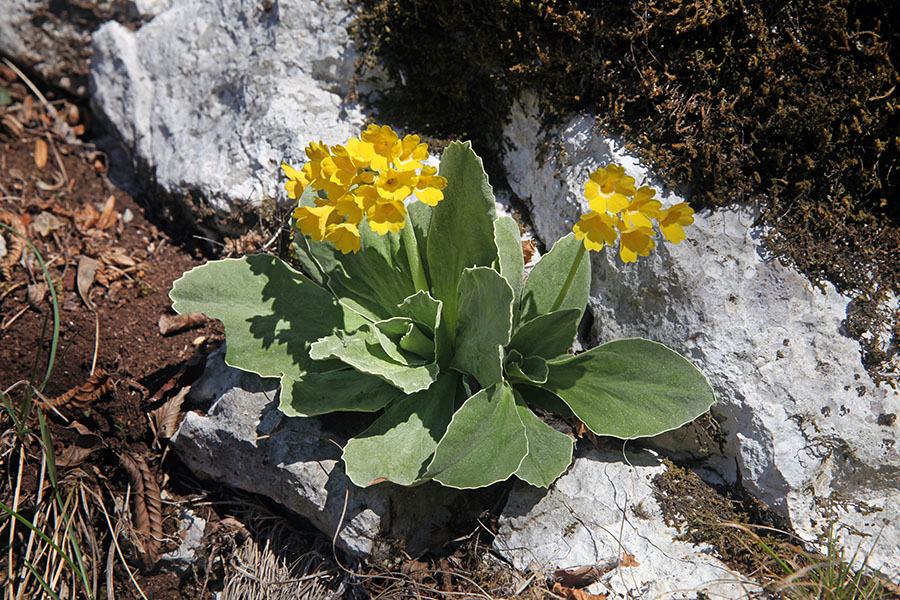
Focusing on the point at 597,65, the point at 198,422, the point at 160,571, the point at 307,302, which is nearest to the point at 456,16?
the point at 597,65

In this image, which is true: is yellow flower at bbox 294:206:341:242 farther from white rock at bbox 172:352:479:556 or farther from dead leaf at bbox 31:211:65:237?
dead leaf at bbox 31:211:65:237

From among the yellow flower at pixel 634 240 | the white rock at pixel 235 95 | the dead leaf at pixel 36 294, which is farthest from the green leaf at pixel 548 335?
the dead leaf at pixel 36 294

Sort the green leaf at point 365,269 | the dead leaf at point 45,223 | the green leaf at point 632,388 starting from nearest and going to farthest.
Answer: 1. the green leaf at point 632,388
2. the green leaf at point 365,269
3. the dead leaf at point 45,223

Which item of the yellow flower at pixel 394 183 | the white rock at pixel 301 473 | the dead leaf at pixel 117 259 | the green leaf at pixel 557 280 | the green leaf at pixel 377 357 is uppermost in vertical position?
the yellow flower at pixel 394 183

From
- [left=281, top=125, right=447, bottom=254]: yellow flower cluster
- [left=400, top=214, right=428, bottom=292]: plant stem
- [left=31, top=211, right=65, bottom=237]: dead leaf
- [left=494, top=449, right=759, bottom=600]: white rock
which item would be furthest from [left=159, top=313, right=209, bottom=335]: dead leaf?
[left=494, top=449, right=759, bottom=600]: white rock

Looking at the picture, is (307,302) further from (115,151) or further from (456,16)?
(115,151)

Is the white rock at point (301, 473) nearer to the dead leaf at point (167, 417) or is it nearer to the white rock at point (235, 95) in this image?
the dead leaf at point (167, 417)

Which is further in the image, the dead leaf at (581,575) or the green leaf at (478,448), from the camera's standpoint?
the dead leaf at (581,575)
